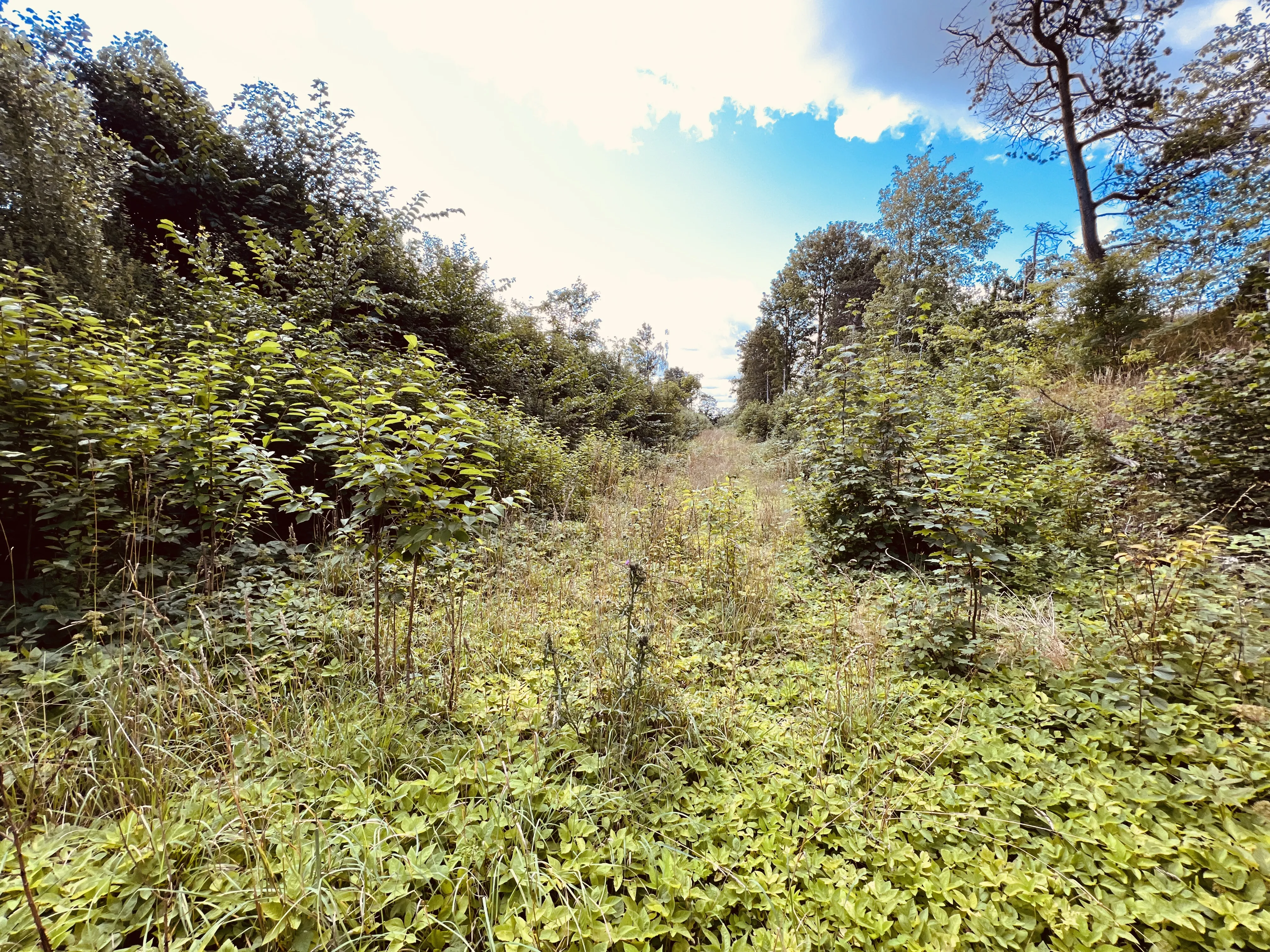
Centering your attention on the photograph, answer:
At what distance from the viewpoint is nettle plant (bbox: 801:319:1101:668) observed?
2781mm

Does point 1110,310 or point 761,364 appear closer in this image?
point 1110,310

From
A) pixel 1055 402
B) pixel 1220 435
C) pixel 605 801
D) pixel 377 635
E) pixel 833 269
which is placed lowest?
pixel 605 801

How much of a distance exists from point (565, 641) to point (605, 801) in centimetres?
132

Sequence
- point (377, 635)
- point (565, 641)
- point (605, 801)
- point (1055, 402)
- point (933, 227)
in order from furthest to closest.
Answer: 1. point (933, 227)
2. point (1055, 402)
3. point (565, 641)
4. point (377, 635)
5. point (605, 801)

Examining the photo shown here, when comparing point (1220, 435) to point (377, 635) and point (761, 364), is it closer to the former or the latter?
point (377, 635)

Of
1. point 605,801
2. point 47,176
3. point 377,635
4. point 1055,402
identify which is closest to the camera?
point 605,801

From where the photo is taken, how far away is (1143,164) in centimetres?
747

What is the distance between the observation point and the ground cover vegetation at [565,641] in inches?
53.2

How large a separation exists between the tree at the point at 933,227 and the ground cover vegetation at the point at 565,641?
372 inches

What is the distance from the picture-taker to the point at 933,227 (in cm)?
1515

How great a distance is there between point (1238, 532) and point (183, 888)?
6.34 metres

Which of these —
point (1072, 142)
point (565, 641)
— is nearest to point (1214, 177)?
point (1072, 142)

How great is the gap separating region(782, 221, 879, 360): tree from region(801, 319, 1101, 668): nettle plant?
16702mm

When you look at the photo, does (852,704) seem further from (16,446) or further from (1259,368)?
(16,446)
